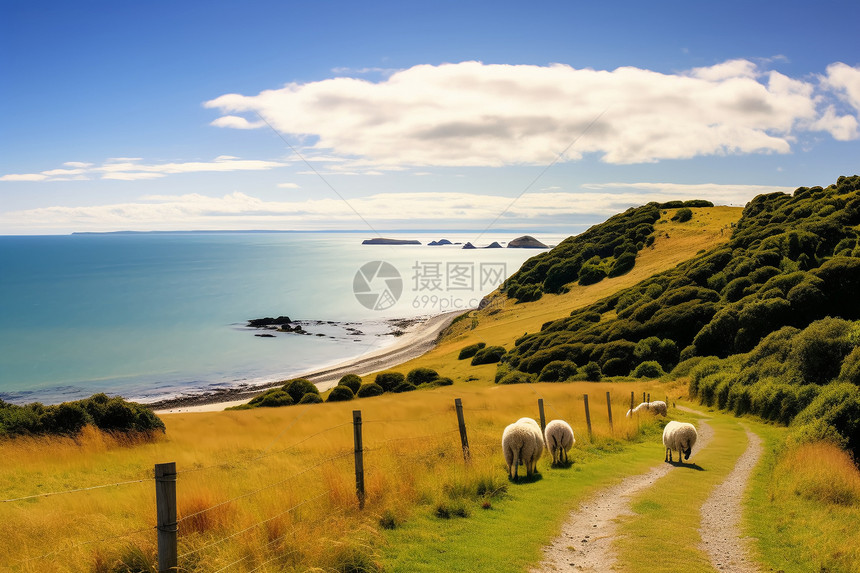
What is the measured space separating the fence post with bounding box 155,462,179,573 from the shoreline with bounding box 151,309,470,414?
150 ft

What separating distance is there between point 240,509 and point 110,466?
11.0 meters

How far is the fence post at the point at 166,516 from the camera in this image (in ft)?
19.9

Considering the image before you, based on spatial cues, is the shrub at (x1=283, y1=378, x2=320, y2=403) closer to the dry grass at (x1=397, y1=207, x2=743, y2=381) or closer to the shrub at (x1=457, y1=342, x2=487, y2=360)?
the dry grass at (x1=397, y1=207, x2=743, y2=381)

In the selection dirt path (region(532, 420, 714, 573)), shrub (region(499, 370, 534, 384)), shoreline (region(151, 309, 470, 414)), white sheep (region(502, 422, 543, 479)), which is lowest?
shoreline (region(151, 309, 470, 414))

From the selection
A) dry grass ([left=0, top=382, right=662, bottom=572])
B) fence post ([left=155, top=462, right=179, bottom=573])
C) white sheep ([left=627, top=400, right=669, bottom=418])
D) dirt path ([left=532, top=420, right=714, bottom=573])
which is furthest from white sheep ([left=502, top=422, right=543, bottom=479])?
white sheep ([left=627, top=400, right=669, bottom=418])

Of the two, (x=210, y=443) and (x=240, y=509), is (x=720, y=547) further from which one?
(x=210, y=443)

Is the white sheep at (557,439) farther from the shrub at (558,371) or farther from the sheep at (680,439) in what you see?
the shrub at (558,371)

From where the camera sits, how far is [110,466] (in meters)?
16.7

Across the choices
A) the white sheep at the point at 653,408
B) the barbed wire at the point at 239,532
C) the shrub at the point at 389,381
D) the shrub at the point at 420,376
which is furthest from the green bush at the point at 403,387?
the barbed wire at the point at 239,532

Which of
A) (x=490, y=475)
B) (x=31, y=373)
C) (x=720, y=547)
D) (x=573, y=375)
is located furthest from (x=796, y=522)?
(x=31, y=373)

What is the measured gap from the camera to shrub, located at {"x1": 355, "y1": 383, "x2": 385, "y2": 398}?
4503 centimetres

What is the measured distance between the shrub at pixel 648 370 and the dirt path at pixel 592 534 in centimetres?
3325

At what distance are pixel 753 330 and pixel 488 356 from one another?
2306cm

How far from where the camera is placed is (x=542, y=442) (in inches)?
559
